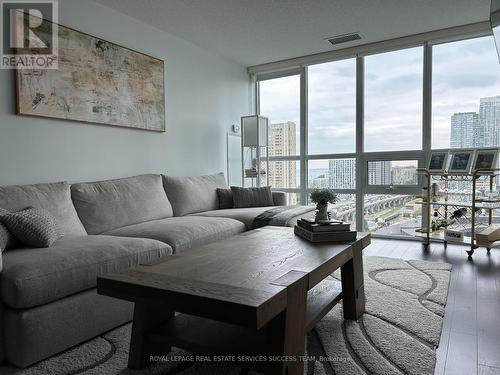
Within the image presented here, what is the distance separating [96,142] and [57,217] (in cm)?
99

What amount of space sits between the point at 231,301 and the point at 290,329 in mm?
341

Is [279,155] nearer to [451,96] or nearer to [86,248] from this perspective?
[451,96]

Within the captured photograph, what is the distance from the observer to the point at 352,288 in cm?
209

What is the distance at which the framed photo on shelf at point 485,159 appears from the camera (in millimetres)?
3635

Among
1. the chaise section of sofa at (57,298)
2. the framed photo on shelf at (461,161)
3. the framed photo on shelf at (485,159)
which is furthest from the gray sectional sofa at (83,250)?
the framed photo on shelf at (485,159)

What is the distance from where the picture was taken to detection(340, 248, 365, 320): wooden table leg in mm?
2092

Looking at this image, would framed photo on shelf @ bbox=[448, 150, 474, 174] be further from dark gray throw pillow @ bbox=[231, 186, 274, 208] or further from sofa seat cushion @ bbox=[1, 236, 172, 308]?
sofa seat cushion @ bbox=[1, 236, 172, 308]

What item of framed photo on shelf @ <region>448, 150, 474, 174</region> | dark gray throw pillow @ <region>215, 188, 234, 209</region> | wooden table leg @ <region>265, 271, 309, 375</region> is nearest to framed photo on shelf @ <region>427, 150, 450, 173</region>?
framed photo on shelf @ <region>448, 150, 474, 174</region>

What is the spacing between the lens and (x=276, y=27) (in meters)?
3.87

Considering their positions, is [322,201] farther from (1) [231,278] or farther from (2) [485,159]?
(2) [485,159]

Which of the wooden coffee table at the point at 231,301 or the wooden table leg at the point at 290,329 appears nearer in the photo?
the wooden coffee table at the point at 231,301

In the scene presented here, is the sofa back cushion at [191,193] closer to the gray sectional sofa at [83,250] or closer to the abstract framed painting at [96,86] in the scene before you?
the gray sectional sofa at [83,250]

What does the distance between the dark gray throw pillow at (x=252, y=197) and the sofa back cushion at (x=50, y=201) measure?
1.87m

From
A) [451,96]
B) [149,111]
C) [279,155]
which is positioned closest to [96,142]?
[149,111]
